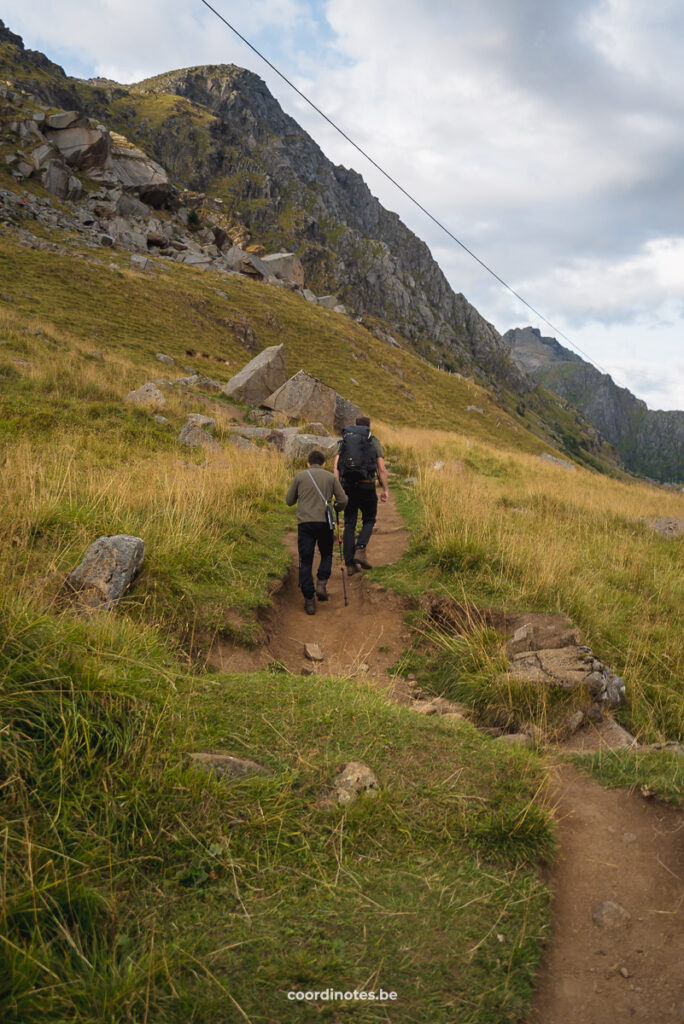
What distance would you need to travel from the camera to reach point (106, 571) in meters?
5.12

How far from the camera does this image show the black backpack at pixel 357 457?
908cm

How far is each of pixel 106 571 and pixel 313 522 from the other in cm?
338

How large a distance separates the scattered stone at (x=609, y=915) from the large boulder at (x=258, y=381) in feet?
69.3

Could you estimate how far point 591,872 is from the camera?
3236mm

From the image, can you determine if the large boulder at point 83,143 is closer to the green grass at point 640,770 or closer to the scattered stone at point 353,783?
the scattered stone at point 353,783

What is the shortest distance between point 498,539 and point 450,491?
15.0 ft

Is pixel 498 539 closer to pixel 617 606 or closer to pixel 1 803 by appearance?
pixel 617 606

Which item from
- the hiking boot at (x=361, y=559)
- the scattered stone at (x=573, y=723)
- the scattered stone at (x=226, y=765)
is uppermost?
the hiking boot at (x=361, y=559)

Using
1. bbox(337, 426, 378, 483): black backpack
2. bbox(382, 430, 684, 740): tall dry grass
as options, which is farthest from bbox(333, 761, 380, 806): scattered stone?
bbox(337, 426, 378, 483): black backpack

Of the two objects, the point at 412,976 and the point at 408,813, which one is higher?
the point at 408,813

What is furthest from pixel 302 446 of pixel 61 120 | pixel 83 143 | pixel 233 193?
pixel 233 193

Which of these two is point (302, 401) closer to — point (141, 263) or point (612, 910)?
point (612, 910)

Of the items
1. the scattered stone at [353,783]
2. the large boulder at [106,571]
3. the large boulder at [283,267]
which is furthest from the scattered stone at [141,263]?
the scattered stone at [353,783]

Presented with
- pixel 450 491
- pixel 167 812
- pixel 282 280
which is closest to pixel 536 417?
pixel 282 280
